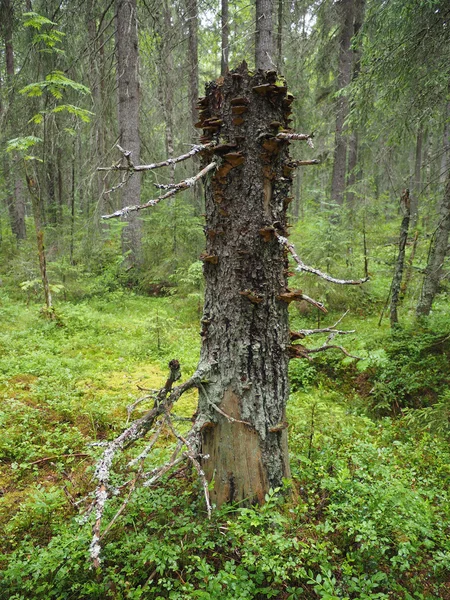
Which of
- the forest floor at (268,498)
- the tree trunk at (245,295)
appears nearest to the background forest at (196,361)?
the forest floor at (268,498)

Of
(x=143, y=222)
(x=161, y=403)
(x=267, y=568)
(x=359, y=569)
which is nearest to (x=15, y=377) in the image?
(x=161, y=403)

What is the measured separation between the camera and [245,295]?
2172 millimetres

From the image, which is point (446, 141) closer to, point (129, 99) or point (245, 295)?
point (129, 99)

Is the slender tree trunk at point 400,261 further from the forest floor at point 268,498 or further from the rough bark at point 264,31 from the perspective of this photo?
the rough bark at point 264,31

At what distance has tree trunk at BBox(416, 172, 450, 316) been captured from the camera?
4762mm

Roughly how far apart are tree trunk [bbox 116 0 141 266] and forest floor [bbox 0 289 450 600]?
511 centimetres

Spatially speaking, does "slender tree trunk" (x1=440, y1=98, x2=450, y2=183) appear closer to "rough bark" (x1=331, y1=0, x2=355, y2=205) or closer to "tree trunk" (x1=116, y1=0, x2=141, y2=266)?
"rough bark" (x1=331, y1=0, x2=355, y2=205)

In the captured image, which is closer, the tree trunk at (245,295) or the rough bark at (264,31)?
the tree trunk at (245,295)

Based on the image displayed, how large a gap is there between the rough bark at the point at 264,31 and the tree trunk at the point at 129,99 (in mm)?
3023

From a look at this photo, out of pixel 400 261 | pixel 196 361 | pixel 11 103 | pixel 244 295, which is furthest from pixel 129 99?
pixel 244 295

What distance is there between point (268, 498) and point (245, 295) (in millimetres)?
1231

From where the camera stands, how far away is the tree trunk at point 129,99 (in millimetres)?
8633

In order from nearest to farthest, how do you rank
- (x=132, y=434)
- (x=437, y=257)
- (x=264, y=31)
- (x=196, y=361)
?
1. (x=132, y=434)
2. (x=437, y=257)
3. (x=196, y=361)
4. (x=264, y=31)

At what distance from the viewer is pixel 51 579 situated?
2.10 meters
